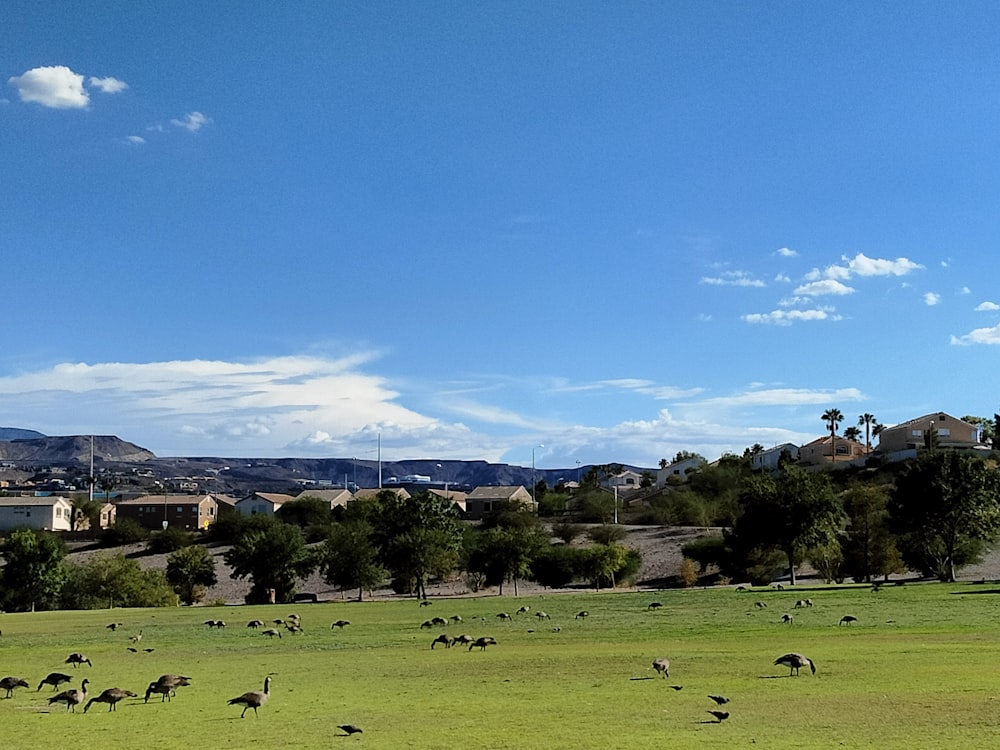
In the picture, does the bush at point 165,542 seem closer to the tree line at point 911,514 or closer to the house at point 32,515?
the house at point 32,515

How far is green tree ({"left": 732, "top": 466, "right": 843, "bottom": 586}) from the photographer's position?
3398 inches

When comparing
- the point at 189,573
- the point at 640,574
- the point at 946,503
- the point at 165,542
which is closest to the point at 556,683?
the point at 946,503

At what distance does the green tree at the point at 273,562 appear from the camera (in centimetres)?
10088

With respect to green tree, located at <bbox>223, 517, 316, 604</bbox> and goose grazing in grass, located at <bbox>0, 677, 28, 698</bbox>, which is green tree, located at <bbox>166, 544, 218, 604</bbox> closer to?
green tree, located at <bbox>223, 517, 316, 604</bbox>

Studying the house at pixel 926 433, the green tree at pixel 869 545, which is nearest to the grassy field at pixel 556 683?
the green tree at pixel 869 545

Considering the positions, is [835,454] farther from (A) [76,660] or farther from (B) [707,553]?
(A) [76,660]

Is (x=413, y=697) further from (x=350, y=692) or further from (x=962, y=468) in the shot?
(x=962, y=468)

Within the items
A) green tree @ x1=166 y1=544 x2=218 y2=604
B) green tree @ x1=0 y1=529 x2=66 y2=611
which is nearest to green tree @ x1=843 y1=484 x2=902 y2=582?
green tree @ x1=166 y1=544 x2=218 y2=604

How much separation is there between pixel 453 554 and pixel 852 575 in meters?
40.8

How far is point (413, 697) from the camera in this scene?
84.3ft

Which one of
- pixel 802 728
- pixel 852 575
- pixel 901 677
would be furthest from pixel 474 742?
pixel 852 575

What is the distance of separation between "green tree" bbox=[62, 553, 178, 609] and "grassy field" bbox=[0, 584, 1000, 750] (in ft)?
148

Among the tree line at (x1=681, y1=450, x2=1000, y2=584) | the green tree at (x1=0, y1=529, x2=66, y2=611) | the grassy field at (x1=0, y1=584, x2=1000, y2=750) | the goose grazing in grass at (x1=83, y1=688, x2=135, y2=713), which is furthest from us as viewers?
the green tree at (x1=0, y1=529, x2=66, y2=611)

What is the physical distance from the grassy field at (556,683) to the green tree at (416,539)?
138 feet
